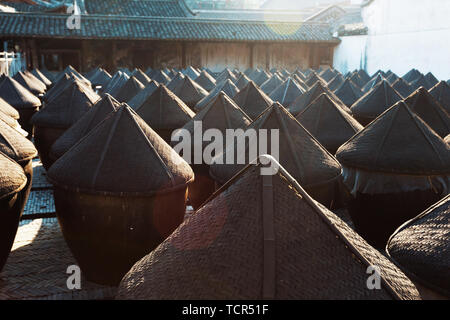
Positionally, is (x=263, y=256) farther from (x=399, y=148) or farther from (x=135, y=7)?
(x=135, y=7)

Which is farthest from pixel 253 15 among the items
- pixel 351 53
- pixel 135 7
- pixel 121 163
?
pixel 121 163

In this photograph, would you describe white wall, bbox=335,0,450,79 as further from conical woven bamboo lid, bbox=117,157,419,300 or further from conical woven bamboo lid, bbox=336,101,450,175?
conical woven bamboo lid, bbox=117,157,419,300

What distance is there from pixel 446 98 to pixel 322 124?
155 inches

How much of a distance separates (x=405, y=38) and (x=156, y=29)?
1162 cm

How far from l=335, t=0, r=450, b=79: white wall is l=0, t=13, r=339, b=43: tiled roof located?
2171mm

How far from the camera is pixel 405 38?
19828mm

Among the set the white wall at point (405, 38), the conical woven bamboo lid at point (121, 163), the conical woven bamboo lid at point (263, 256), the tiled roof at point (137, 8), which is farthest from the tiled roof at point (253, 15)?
the conical woven bamboo lid at point (263, 256)

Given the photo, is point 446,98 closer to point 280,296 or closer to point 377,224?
point 377,224

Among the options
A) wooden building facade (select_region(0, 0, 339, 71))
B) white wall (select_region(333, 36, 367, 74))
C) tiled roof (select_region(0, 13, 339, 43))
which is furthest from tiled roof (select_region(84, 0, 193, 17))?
white wall (select_region(333, 36, 367, 74))

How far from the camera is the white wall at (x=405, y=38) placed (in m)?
17.2

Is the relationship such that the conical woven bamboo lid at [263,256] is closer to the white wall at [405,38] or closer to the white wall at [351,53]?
the white wall at [405,38]

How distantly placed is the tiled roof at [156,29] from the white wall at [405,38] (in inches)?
85.5
